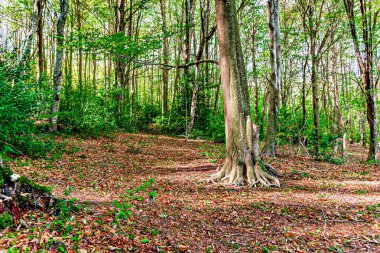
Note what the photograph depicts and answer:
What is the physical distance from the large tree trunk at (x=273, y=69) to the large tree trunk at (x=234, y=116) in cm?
378

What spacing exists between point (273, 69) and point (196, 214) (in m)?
7.62

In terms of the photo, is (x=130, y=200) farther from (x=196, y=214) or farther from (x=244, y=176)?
(x=244, y=176)

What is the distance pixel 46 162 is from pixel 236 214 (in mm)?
5700

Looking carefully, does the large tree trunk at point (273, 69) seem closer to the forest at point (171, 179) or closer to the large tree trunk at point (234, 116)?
the forest at point (171, 179)

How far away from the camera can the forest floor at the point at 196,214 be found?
9.50 ft

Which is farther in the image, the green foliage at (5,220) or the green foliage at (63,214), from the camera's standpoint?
the green foliage at (63,214)

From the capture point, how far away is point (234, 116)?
267 inches

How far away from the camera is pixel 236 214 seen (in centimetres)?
468

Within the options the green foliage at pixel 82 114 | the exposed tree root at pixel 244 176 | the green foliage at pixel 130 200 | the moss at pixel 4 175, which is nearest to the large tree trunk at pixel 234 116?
the exposed tree root at pixel 244 176

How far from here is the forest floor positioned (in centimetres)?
290

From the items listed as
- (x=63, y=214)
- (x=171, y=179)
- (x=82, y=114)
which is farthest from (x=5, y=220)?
(x=82, y=114)

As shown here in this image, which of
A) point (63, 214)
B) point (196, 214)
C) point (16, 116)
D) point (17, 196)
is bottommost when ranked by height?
point (196, 214)

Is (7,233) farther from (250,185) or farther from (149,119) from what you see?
(149,119)

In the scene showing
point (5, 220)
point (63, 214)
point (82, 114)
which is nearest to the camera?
point (5, 220)
